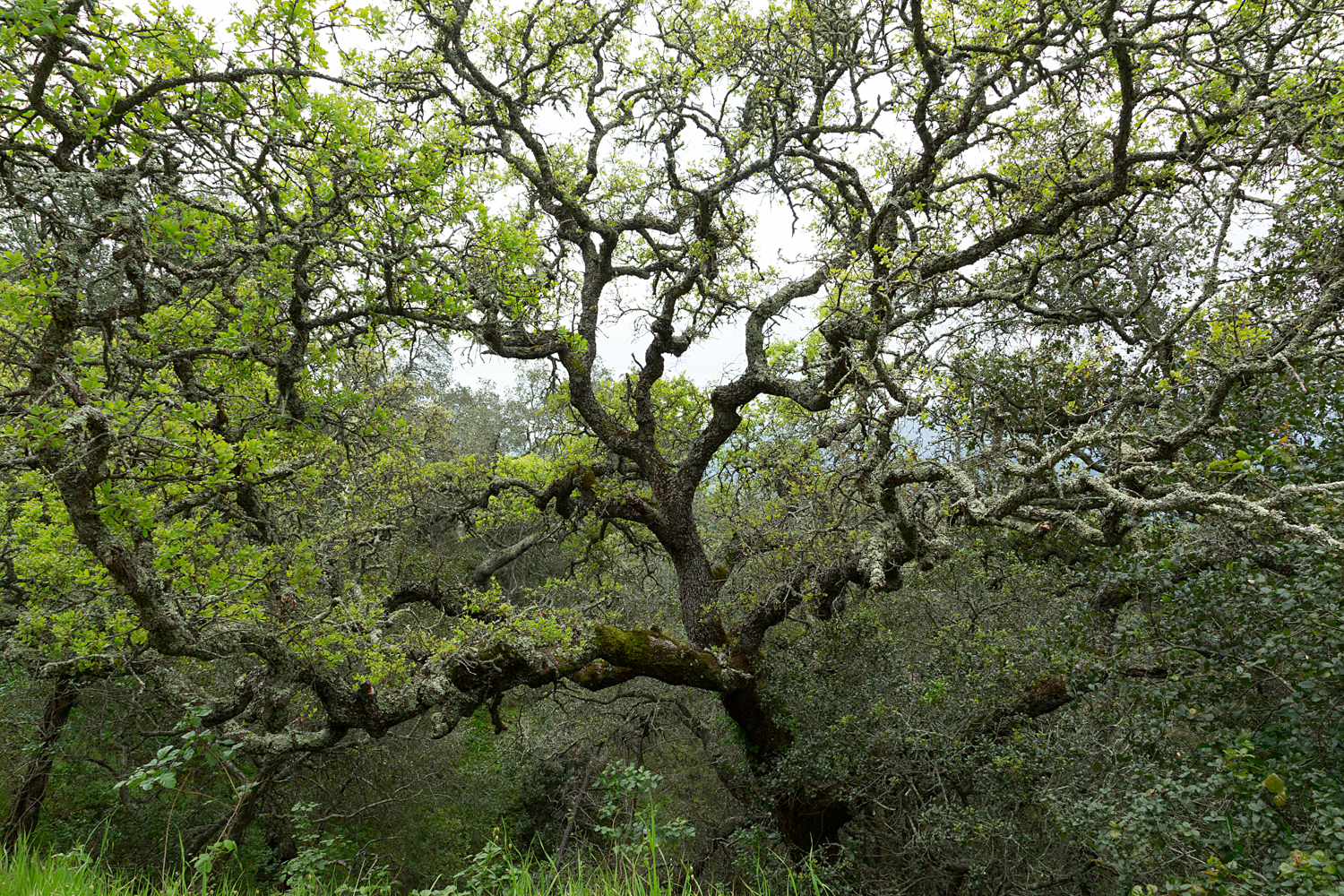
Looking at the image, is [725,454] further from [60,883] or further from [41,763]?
[41,763]

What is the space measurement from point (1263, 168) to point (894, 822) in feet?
23.2

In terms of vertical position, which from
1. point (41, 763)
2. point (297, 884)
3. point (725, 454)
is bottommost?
point (41, 763)

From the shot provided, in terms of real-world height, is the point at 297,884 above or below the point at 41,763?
above

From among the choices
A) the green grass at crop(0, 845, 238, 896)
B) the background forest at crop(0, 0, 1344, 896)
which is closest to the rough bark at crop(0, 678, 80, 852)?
the background forest at crop(0, 0, 1344, 896)

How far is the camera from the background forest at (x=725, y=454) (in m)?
4.02

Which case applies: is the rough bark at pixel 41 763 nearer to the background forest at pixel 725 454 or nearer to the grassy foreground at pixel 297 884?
the background forest at pixel 725 454

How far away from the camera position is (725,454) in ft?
30.6

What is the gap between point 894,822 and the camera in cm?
694

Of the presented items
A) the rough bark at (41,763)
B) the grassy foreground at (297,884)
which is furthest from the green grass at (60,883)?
the rough bark at (41,763)

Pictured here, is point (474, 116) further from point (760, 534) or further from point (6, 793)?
point (6, 793)

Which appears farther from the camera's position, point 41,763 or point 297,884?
point 41,763

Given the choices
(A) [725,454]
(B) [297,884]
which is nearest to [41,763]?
(B) [297,884]

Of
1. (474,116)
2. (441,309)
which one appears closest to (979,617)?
(441,309)

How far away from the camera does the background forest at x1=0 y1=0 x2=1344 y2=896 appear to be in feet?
13.2
